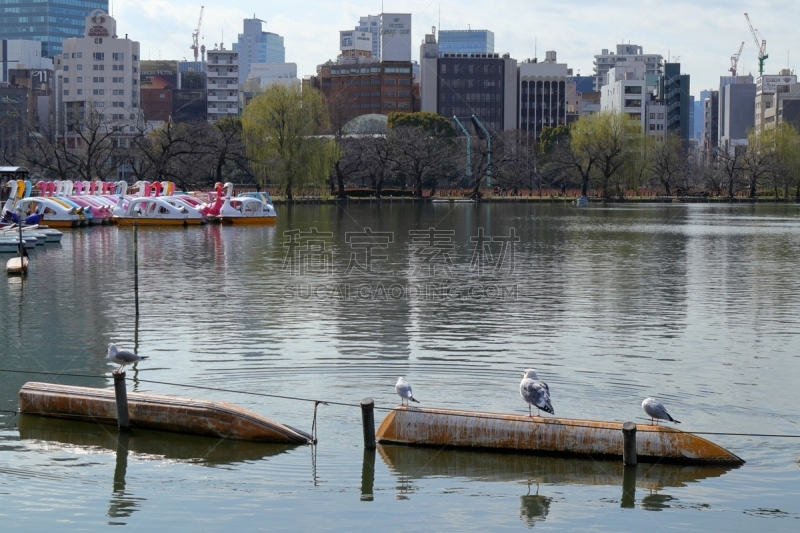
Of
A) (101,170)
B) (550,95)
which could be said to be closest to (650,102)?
(550,95)

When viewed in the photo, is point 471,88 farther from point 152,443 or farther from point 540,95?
point 152,443

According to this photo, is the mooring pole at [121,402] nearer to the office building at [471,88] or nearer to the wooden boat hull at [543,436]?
the wooden boat hull at [543,436]

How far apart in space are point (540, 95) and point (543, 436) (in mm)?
164070

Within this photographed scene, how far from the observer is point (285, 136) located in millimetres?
77688

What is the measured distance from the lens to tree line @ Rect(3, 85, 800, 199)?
7769 cm

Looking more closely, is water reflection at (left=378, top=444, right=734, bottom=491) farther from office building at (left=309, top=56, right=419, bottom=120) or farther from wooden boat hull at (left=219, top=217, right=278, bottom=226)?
office building at (left=309, top=56, right=419, bottom=120)

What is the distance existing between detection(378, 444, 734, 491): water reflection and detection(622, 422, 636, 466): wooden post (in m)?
0.14

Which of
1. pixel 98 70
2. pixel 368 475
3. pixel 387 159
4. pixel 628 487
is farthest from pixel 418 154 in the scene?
pixel 628 487

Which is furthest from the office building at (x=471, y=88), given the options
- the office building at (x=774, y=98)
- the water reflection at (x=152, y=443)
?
the water reflection at (x=152, y=443)

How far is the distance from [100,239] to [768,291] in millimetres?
27615

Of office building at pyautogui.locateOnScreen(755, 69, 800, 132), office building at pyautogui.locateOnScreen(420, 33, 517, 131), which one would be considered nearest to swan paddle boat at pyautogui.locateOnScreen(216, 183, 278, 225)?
office building at pyautogui.locateOnScreen(755, 69, 800, 132)

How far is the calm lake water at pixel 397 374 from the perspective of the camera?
1133 cm

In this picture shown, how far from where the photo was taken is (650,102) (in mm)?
169500

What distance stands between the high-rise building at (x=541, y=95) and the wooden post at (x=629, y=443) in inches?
6348
